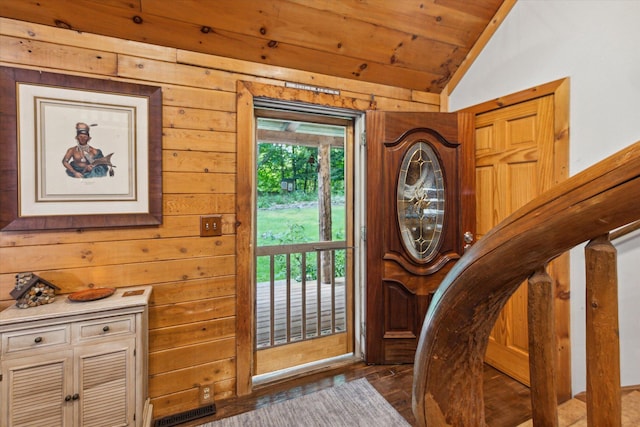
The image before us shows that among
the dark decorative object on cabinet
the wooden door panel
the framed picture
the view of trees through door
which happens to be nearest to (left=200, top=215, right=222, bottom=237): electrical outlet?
the framed picture

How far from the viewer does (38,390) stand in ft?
4.39

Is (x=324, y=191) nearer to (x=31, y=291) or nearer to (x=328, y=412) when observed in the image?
(x=328, y=412)

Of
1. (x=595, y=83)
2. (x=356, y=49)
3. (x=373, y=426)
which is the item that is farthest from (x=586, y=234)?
(x=356, y=49)

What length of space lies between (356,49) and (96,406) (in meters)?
2.58

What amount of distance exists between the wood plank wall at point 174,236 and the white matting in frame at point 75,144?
3.7 inches

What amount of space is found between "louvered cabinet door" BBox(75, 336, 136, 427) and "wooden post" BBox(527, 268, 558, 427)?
1.67 meters

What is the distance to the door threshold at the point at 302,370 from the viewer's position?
85.6 inches

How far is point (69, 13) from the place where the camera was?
156cm

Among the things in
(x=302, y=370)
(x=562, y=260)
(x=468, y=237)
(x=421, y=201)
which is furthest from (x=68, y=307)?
(x=562, y=260)

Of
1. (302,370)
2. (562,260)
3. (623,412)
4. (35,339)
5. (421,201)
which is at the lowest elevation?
(302,370)

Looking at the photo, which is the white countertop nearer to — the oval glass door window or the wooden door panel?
the oval glass door window

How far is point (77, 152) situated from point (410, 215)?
2.21 metres

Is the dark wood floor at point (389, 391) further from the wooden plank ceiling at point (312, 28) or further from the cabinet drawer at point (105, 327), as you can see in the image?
the wooden plank ceiling at point (312, 28)

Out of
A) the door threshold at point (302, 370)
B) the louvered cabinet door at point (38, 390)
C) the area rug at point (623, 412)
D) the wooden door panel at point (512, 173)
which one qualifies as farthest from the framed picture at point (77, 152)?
the wooden door panel at point (512, 173)
